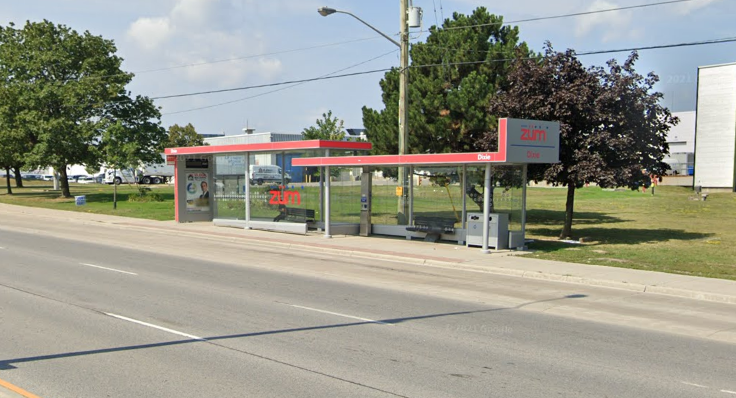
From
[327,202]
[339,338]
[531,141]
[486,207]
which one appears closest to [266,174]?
[327,202]

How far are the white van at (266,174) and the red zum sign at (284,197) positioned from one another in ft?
1.32

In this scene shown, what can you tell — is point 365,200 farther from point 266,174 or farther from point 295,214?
point 266,174

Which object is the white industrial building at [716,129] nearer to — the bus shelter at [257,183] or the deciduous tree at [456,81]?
the deciduous tree at [456,81]

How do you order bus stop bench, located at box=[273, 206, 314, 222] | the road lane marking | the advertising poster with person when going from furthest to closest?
1. the advertising poster with person
2. bus stop bench, located at box=[273, 206, 314, 222]
3. the road lane marking

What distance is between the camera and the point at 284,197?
2497cm

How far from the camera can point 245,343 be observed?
26.3 ft

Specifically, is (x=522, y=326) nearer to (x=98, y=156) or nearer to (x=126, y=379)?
(x=126, y=379)

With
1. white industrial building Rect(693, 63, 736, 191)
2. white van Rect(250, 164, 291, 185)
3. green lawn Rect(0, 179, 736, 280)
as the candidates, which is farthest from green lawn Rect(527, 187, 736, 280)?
white industrial building Rect(693, 63, 736, 191)

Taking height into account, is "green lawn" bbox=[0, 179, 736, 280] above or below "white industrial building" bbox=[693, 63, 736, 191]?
below

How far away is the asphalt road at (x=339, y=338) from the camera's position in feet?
21.2

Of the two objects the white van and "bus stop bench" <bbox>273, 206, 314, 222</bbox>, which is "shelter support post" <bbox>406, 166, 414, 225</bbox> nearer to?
"bus stop bench" <bbox>273, 206, 314, 222</bbox>

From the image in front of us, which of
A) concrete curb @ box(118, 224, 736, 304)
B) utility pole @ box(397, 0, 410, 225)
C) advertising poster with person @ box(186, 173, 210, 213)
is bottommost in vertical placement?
concrete curb @ box(118, 224, 736, 304)

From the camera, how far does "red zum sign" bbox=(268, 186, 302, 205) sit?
24719 millimetres

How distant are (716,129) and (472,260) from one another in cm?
5295
